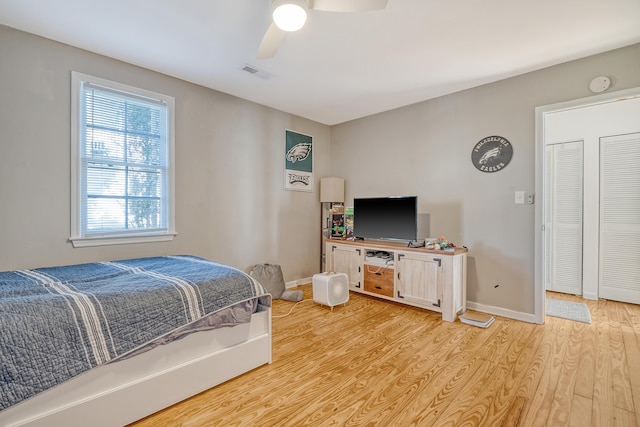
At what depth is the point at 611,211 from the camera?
140 inches

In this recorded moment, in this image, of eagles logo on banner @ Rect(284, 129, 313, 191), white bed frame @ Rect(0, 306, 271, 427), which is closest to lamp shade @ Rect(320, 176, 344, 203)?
eagles logo on banner @ Rect(284, 129, 313, 191)

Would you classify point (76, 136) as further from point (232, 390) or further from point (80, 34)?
point (232, 390)

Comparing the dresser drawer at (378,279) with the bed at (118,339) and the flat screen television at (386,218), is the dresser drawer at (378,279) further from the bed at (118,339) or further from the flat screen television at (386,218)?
the bed at (118,339)

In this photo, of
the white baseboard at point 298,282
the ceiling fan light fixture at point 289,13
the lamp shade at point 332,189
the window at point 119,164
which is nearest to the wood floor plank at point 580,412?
the ceiling fan light fixture at point 289,13

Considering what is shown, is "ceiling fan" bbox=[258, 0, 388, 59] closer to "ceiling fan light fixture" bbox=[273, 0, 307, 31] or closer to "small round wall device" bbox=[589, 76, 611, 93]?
"ceiling fan light fixture" bbox=[273, 0, 307, 31]

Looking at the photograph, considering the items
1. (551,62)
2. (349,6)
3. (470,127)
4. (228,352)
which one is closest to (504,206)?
(470,127)

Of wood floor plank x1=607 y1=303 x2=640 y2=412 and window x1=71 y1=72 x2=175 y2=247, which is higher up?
window x1=71 y1=72 x2=175 y2=247

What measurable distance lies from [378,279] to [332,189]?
4.99 feet

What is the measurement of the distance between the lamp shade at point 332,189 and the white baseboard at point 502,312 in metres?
2.21

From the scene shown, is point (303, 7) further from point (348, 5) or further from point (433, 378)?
point (433, 378)

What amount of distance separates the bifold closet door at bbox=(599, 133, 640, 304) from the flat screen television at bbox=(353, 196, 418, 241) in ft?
8.12

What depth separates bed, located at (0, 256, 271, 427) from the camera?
1271 mm

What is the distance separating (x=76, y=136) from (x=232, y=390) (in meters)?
2.44

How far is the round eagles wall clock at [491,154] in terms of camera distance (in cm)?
307
